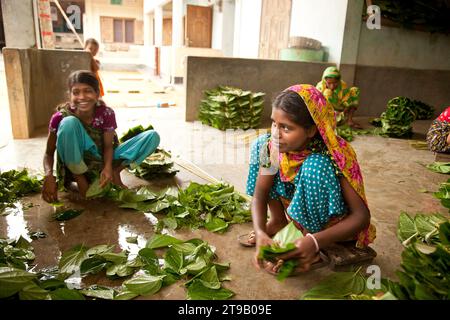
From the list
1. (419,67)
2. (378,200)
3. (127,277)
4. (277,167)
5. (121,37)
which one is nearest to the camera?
(127,277)

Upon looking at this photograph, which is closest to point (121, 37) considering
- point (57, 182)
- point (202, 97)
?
point (202, 97)

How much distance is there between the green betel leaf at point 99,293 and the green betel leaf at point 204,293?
0.33 metres

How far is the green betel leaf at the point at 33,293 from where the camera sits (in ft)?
4.39

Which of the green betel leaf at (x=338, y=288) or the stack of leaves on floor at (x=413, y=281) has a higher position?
the stack of leaves on floor at (x=413, y=281)

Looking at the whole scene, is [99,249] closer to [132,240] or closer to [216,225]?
[132,240]

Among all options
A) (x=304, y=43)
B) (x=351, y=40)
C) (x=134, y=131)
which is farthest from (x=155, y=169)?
(x=351, y=40)

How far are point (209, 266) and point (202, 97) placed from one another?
428 centimetres

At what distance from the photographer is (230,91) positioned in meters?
5.43

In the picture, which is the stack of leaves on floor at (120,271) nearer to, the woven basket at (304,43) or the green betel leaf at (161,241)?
the green betel leaf at (161,241)

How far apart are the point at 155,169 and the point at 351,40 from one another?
480 centimetres

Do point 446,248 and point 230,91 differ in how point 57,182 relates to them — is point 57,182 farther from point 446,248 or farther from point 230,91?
point 230,91

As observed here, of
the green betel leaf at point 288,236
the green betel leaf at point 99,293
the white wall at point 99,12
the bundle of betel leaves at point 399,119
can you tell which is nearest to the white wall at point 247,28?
the bundle of betel leaves at point 399,119

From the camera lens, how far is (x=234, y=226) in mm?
2246

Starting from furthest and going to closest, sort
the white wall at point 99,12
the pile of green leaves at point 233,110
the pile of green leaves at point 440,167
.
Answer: the white wall at point 99,12 → the pile of green leaves at point 233,110 → the pile of green leaves at point 440,167
